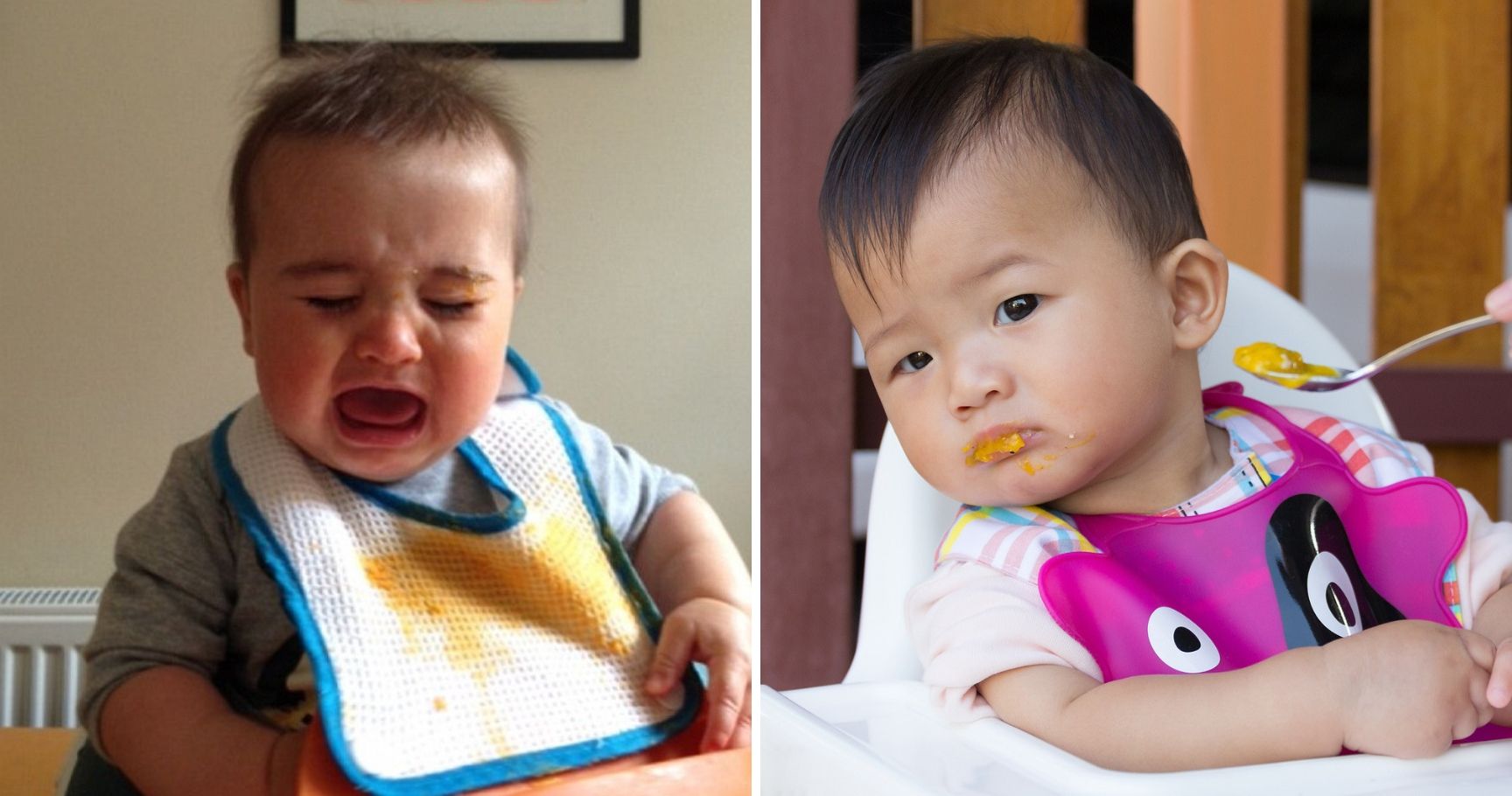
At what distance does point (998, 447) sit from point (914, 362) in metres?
0.07

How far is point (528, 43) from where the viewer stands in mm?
524

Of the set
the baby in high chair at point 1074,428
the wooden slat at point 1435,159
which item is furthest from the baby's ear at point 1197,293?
the wooden slat at point 1435,159

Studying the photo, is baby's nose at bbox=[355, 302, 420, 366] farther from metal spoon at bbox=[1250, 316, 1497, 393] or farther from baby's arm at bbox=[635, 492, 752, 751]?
metal spoon at bbox=[1250, 316, 1497, 393]

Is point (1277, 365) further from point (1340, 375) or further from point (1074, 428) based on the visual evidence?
point (1074, 428)

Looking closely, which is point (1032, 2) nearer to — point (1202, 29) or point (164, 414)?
point (1202, 29)

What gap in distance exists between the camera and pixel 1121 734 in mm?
542

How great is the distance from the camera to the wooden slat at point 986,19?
43.1 inches

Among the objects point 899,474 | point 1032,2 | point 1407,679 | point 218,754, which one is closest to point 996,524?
point 899,474

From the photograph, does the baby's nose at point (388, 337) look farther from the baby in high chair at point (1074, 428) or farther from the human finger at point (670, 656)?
the baby in high chair at point (1074, 428)

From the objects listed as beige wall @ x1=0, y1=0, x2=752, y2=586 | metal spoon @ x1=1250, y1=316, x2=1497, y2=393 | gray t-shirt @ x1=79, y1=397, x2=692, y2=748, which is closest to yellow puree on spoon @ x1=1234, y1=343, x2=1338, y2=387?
metal spoon @ x1=1250, y1=316, x2=1497, y2=393

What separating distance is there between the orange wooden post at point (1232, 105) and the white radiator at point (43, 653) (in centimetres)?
100

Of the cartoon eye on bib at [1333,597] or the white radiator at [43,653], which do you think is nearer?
the white radiator at [43,653]

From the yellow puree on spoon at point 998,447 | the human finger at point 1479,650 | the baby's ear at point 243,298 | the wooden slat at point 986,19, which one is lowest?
the human finger at point 1479,650

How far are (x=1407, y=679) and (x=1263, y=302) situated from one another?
390mm
